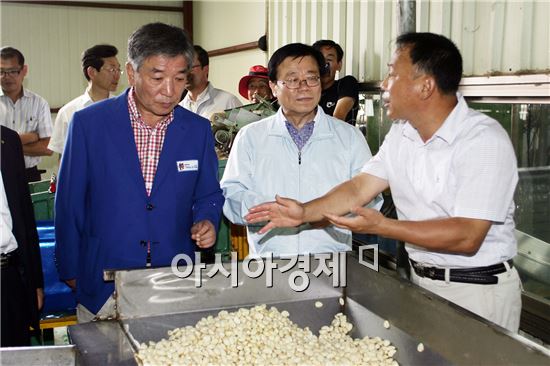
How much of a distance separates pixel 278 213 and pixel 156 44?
0.61 m

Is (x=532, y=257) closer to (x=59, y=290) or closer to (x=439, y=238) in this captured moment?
(x=439, y=238)

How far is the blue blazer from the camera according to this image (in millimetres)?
1811

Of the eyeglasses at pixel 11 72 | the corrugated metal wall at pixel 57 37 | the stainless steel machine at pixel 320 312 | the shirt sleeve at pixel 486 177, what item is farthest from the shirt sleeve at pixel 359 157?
the corrugated metal wall at pixel 57 37

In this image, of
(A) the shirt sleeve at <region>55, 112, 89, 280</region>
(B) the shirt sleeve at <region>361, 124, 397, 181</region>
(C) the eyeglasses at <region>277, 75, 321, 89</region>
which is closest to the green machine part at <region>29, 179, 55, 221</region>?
(A) the shirt sleeve at <region>55, 112, 89, 280</region>

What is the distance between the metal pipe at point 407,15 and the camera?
10.9ft

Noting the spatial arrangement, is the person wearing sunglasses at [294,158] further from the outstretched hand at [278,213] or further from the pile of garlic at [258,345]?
the pile of garlic at [258,345]

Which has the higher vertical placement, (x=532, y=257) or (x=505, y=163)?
(x=505, y=163)

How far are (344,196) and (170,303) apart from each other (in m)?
0.63

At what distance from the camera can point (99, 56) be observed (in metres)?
3.78

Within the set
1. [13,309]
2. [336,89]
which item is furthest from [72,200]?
[336,89]

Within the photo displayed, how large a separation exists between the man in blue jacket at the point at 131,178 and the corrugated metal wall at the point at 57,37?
6.65m

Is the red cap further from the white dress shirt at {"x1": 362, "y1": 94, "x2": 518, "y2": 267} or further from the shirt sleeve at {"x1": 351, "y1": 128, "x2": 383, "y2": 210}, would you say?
the white dress shirt at {"x1": 362, "y1": 94, "x2": 518, "y2": 267}

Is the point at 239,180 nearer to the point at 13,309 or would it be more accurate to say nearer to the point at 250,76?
the point at 13,309

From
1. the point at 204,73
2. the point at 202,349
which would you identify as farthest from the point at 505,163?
the point at 204,73
